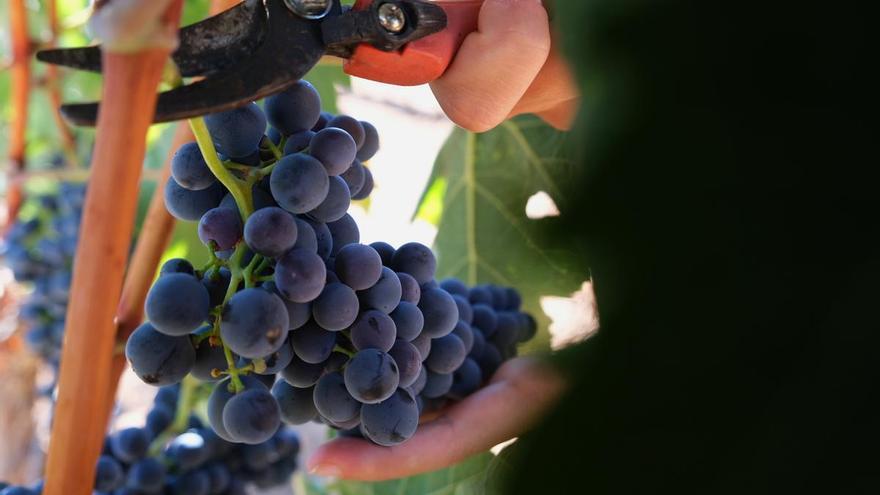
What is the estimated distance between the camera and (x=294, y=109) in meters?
0.47

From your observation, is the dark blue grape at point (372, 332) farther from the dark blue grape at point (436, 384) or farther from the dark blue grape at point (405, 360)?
the dark blue grape at point (436, 384)

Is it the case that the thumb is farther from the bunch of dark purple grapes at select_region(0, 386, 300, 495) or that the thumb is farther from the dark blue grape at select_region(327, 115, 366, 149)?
the bunch of dark purple grapes at select_region(0, 386, 300, 495)

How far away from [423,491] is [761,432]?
736 millimetres

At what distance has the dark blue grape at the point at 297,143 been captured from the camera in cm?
46

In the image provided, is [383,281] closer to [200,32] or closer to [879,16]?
[200,32]

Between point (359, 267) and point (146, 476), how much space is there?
0.44 m

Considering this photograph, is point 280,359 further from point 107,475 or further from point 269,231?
point 107,475

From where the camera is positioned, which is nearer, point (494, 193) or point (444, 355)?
point (444, 355)

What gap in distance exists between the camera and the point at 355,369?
0.46m

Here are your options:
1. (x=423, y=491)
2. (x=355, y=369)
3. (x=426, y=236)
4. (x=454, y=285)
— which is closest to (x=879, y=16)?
(x=355, y=369)

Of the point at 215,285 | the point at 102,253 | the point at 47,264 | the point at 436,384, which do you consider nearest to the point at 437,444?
the point at 436,384

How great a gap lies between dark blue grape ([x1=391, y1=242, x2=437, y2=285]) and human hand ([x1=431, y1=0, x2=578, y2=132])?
0.09 metres

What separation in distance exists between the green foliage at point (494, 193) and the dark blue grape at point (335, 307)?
45 cm

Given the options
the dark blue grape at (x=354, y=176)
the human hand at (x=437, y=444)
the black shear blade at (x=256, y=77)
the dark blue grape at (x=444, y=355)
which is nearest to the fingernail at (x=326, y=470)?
the human hand at (x=437, y=444)
